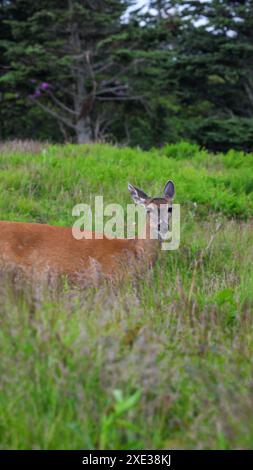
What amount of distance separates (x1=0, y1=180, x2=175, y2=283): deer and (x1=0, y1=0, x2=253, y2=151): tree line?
13088 millimetres

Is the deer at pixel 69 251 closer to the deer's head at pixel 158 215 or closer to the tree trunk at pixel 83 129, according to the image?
the deer's head at pixel 158 215

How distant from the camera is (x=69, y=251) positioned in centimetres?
656

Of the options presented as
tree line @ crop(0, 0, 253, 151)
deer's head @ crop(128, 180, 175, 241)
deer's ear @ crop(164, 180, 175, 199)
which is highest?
tree line @ crop(0, 0, 253, 151)

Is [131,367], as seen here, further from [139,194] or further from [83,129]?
[83,129]

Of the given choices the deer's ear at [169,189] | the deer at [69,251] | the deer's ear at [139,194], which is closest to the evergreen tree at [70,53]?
the deer's ear at [169,189]

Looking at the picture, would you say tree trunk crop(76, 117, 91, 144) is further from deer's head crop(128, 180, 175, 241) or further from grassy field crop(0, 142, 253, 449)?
grassy field crop(0, 142, 253, 449)

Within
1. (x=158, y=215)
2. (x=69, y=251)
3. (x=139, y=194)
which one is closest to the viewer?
(x=69, y=251)

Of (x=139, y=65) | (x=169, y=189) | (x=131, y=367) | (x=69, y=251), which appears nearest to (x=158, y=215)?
(x=169, y=189)

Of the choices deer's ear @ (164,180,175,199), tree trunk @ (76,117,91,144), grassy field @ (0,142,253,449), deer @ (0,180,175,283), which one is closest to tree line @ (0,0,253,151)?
tree trunk @ (76,117,91,144)

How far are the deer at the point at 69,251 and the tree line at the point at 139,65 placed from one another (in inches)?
515

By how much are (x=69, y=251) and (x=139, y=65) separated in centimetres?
1520

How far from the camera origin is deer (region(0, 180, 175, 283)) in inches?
249

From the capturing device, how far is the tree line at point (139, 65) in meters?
19.8
